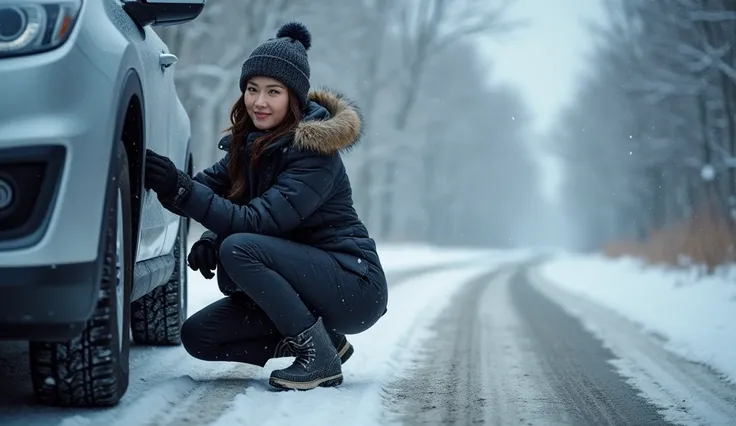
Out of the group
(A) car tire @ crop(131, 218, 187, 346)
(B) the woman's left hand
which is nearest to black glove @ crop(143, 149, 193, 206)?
(B) the woman's left hand

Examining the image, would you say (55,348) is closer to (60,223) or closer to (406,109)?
(60,223)

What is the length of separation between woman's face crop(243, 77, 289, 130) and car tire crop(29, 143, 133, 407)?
2.99ft

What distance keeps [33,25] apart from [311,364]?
1.72 meters

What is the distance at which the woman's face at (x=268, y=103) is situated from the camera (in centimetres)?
385

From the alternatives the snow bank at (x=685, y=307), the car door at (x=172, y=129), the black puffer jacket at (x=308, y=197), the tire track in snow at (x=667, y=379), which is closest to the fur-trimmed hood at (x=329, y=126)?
the black puffer jacket at (x=308, y=197)

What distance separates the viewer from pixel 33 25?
261cm

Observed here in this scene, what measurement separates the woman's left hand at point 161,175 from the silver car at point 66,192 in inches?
12.8

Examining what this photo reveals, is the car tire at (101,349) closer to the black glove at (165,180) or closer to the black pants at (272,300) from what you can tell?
the black glove at (165,180)

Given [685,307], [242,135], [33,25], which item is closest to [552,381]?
[242,135]

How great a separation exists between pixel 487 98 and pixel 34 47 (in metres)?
48.0

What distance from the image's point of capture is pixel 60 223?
100 inches

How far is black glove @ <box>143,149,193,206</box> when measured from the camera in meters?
3.38

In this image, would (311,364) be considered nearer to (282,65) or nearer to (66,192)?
(282,65)

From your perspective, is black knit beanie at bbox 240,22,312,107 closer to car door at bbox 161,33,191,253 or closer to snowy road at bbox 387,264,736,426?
car door at bbox 161,33,191,253
